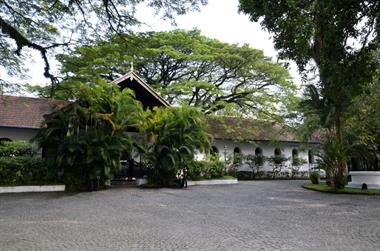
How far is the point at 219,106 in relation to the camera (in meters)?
25.8

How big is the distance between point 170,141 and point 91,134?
12.2 feet

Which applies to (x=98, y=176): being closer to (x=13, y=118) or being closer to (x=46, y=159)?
(x=46, y=159)

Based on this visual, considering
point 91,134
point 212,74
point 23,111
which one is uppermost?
point 212,74

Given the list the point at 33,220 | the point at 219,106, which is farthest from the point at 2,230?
the point at 219,106

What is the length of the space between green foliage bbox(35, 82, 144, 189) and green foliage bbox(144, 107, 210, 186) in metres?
1.03

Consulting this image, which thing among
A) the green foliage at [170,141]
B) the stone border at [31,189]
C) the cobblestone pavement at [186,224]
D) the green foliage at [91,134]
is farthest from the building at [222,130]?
the cobblestone pavement at [186,224]

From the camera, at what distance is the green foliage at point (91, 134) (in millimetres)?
14711

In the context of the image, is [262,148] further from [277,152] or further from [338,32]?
[338,32]

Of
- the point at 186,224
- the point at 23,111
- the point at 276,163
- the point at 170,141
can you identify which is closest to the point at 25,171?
the point at 170,141

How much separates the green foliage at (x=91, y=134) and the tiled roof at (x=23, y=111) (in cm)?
373

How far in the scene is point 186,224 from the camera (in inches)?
305

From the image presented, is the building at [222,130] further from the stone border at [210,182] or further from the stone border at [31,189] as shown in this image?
the stone border at [31,189]

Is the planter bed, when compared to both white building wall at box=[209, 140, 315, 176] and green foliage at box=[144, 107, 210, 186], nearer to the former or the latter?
green foliage at box=[144, 107, 210, 186]

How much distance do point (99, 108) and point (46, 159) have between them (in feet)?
10.5
